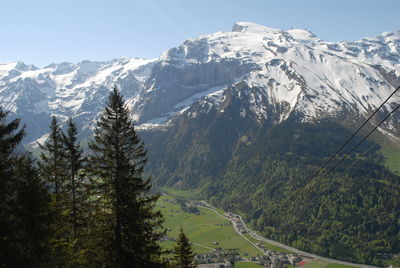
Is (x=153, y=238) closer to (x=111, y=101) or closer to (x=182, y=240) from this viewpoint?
(x=111, y=101)

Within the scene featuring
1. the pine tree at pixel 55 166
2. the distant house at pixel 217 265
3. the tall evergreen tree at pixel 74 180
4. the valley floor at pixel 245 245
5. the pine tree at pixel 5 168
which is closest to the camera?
the pine tree at pixel 5 168

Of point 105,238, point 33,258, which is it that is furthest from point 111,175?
point 33,258

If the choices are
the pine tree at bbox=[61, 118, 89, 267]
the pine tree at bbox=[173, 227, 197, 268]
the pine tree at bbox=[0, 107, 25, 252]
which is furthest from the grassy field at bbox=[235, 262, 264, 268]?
the pine tree at bbox=[0, 107, 25, 252]

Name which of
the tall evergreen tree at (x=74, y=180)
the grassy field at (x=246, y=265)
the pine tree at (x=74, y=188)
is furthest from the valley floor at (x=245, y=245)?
the tall evergreen tree at (x=74, y=180)

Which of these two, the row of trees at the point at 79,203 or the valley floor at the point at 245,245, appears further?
the valley floor at the point at 245,245

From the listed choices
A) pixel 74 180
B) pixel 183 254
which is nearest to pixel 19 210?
pixel 74 180

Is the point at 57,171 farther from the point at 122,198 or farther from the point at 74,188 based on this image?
the point at 122,198

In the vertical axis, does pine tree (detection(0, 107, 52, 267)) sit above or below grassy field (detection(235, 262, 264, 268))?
above

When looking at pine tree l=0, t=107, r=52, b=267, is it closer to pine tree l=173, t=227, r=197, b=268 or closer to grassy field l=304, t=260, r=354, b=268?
pine tree l=173, t=227, r=197, b=268

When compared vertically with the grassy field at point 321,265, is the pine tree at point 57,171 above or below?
above

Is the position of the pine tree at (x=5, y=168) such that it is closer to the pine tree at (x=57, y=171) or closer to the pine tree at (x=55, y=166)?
the pine tree at (x=57, y=171)
